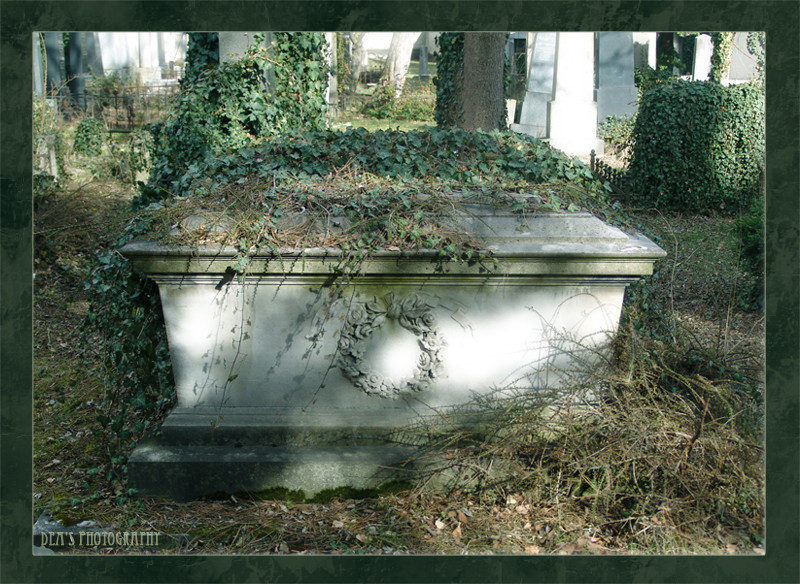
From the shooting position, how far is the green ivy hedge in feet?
33.0

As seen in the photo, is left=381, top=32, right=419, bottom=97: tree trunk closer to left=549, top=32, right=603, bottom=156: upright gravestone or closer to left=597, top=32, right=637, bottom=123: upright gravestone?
left=597, top=32, right=637, bottom=123: upright gravestone

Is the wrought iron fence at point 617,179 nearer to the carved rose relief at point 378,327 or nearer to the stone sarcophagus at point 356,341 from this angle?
the stone sarcophagus at point 356,341

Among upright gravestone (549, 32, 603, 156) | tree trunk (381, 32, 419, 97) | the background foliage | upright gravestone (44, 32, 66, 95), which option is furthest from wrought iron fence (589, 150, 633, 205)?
upright gravestone (44, 32, 66, 95)

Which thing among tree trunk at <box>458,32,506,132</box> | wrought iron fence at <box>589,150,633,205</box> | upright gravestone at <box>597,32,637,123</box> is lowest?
wrought iron fence at <box>589,150,633,205</box>

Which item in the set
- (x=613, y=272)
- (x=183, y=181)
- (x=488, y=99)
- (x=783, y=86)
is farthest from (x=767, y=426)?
(x=488, y=99)

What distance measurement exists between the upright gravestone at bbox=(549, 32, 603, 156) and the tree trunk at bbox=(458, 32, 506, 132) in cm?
359

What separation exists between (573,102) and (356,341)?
10535 mm

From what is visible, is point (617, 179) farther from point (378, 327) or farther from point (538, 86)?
point (378, 327)

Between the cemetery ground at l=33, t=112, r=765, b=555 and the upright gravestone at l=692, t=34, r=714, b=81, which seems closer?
the cemetery ground at l=33, t=112, r=765, b=555

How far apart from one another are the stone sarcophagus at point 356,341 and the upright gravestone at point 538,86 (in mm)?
11931

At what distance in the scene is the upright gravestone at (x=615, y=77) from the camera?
1582 cm

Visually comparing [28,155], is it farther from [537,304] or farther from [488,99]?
[488,99]

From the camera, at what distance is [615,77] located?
16.1m

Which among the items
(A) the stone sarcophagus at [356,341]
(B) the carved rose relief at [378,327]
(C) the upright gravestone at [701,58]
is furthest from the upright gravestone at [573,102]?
(B) the carved rose relief at [378,327]
